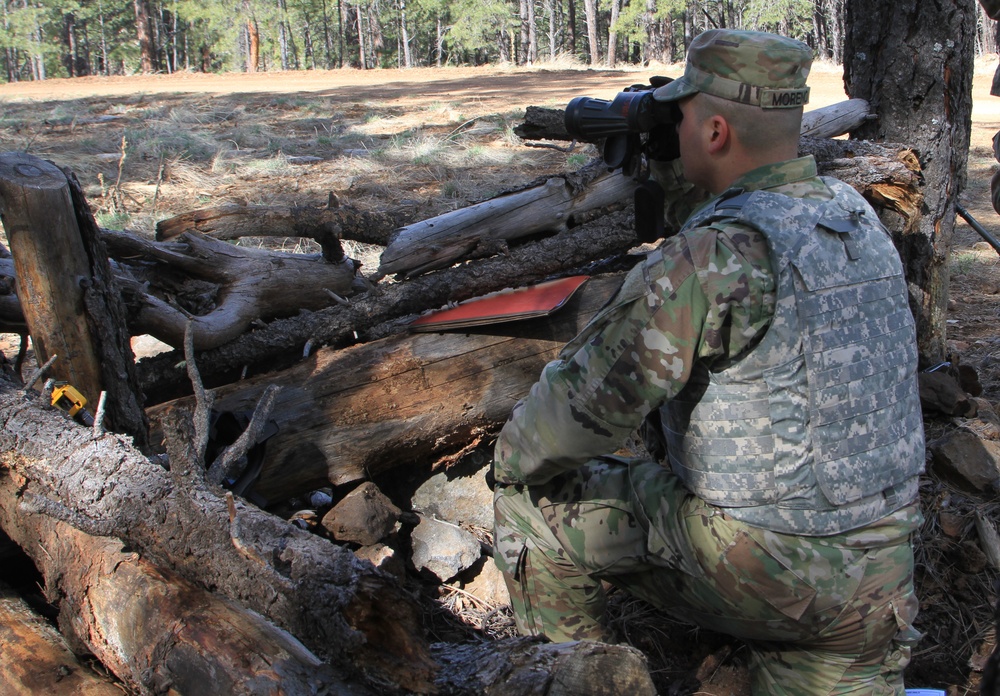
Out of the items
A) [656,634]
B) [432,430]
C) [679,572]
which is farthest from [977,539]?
[432,430]

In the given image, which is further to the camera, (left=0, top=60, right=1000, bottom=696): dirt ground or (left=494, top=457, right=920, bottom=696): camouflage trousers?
(left=0, top=60, right=1000, bottom=696): dirt ground

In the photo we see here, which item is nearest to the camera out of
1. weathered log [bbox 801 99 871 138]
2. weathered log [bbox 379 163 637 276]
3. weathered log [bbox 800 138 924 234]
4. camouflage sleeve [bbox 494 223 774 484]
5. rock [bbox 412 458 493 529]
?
camouflage sleeve [bbox 494 223 774 484]

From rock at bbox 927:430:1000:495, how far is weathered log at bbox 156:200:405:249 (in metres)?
2.45

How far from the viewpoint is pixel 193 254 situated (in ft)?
10.9

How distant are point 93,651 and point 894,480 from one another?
1978 millimetres

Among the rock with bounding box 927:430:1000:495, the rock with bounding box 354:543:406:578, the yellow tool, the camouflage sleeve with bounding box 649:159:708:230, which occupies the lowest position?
the rock with bounding box 354:543:406:578

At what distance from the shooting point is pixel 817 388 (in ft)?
5.65

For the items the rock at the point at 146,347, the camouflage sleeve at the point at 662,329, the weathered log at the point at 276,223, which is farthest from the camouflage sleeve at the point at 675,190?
the rock at the point at 146,347

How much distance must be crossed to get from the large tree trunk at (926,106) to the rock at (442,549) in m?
2.34

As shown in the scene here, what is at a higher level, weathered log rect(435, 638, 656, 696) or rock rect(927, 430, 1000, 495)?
weathered log rect(435, 638, 656, 696)

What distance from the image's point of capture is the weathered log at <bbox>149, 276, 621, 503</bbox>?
2.82 metres

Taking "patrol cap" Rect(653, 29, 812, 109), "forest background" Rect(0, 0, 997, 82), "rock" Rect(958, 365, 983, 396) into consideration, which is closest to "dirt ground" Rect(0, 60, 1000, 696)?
"rock" Rect(958, 365, 983, 396)

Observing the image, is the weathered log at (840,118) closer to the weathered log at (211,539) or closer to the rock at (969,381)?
the rock at (969,381)

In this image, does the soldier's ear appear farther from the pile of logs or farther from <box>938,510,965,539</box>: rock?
<box>938,510,965,539</box>: rock
